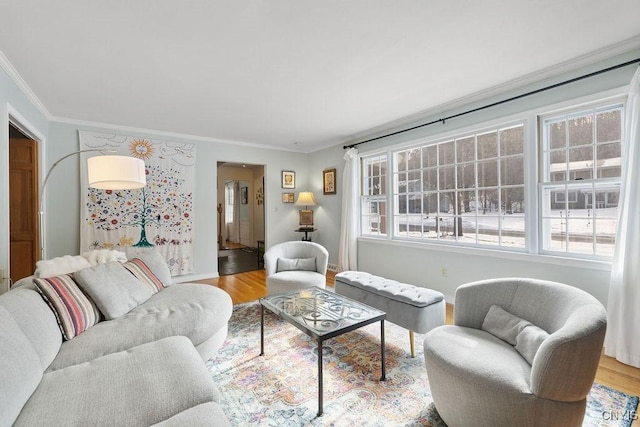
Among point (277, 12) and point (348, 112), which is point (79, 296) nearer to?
point (277, 12)

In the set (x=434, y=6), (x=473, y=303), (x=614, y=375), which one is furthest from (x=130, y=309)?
(x=614, y=375)

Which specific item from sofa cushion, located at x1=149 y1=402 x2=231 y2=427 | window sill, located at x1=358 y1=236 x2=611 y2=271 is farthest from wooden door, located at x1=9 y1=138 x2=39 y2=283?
window sill, located at x1=358 y1=236 x2=611 y2=271

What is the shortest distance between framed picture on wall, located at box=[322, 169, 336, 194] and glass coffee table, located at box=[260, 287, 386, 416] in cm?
284

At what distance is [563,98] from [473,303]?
2123 millimetres

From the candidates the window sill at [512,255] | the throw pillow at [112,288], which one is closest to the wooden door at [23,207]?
the throw pillow at [112,288]

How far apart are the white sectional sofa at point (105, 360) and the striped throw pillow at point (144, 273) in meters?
0.23

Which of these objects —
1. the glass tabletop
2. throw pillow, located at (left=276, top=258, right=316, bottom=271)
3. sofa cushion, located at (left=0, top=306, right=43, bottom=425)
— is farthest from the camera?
throw pillow, located at (left=276, top=258, right=316, bottom=271)

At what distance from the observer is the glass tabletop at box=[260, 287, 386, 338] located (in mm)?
1812

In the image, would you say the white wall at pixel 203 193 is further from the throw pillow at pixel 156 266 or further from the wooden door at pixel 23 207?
the throw pillow at pixel 156 266

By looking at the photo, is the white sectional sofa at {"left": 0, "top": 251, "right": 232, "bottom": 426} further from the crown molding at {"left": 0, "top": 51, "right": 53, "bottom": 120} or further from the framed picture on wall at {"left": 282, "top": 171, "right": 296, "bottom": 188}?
the framed picture on wall at {"left": 282, "top": 171, "right": 296, "bottom": 188}

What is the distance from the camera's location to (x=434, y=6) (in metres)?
1.68

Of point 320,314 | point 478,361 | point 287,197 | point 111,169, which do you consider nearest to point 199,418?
point 320,314

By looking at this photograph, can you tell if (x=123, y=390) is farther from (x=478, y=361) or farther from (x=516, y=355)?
(x=516, y=355)

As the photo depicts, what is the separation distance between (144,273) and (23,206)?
2052mm
